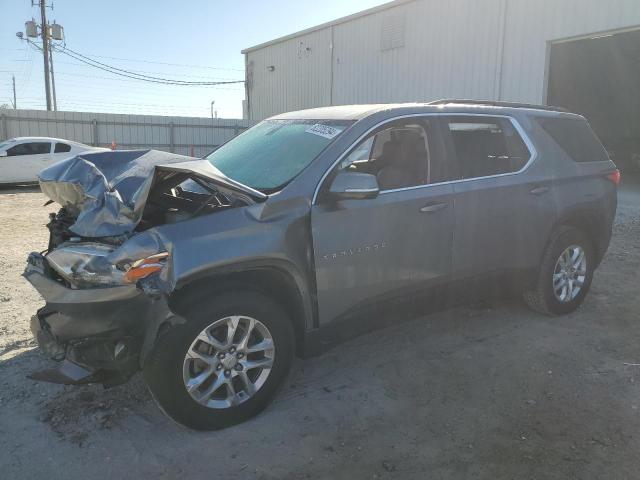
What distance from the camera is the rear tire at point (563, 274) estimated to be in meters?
4.71

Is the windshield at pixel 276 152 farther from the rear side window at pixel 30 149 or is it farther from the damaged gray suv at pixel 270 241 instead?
the rear side window at pixel 30 149

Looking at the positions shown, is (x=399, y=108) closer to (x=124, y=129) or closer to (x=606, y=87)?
(x=606, y=87)

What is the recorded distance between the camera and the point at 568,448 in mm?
2945

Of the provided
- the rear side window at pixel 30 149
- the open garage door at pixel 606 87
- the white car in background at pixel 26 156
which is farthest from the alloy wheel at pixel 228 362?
the open garage door at pixel 606 87

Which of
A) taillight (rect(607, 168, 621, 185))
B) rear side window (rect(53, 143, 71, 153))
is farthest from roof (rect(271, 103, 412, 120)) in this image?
rear side window (rect(53, 143, 71, 153))

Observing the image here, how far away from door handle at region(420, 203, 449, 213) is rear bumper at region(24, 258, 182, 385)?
185 centimetres

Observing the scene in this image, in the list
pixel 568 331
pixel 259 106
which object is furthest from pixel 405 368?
pixel 259 106

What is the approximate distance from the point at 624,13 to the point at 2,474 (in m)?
14.4

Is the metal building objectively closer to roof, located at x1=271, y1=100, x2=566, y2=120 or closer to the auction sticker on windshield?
roof, located at x1=271, y1=100, x2=566, y2=120

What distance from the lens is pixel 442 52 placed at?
17.0 m

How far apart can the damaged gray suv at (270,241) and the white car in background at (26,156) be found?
43.1 feet

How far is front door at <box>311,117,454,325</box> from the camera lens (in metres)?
3.29

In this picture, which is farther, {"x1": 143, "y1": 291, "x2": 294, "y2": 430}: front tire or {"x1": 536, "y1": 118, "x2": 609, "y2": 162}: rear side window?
{"x1": 536, "y1": 118, "x2": 609, "y2": 162}: rear side window

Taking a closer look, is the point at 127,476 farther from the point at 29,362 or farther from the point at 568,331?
the point at 568,331
